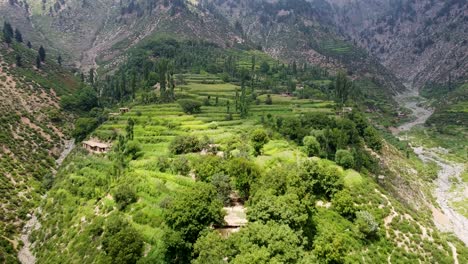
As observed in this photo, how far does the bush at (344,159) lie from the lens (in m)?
89.1

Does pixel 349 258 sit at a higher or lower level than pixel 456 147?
higher

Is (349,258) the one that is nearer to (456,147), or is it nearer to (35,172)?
(35,172)

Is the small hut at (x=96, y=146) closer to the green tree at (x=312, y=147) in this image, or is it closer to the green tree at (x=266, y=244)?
the green tree at (x=312, y=147)

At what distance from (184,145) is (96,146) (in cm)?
2872

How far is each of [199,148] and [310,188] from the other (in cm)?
3053

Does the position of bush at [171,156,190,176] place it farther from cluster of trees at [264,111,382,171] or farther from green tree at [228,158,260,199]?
cluster of trees at [264,111,382,171]

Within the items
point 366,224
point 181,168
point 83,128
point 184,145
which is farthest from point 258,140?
point 83,128

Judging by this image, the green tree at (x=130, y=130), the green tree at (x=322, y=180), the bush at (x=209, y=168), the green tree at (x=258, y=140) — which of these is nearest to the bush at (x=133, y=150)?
the green tree at (x=130, y=130)

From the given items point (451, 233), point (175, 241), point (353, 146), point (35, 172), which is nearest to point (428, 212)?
point (451, 233)

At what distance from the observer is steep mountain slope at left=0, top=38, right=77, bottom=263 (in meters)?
84.6

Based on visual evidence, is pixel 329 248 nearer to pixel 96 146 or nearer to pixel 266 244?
pixel 266 244

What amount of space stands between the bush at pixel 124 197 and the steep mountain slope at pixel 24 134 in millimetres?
23539

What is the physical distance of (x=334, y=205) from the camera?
69.8 metres

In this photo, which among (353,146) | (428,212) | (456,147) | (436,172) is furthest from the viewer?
(456,147)
